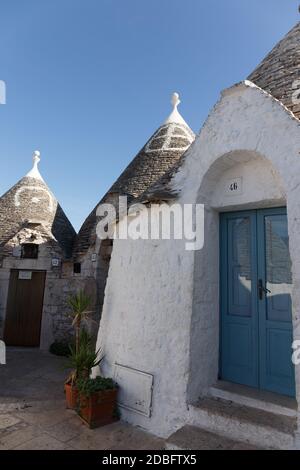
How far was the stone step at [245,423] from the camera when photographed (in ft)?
9.23

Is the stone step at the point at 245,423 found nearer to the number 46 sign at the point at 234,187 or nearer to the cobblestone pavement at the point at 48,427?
the cobblestone pavement at the point at 48,427

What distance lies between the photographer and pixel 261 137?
3441 millimetres

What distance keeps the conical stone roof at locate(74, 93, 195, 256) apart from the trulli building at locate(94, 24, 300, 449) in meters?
4.45

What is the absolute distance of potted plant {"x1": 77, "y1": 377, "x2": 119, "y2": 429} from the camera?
12.1 ft

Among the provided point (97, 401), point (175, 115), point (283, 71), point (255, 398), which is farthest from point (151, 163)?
point (255, 398)

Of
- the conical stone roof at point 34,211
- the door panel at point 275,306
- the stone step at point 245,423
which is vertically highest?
the conical stone roof at point 34,211

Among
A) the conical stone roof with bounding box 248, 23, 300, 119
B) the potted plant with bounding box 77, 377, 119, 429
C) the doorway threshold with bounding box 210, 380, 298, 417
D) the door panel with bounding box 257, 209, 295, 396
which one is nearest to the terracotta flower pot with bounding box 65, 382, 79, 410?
the potted plant with bounding box 77, 377, 119, 429

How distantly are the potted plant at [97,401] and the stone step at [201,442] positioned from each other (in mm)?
1030

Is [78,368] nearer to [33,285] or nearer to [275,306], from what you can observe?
[275,306]

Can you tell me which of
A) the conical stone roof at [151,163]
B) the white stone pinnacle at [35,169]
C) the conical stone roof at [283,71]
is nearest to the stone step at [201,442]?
the conical stone roof at [283,71]

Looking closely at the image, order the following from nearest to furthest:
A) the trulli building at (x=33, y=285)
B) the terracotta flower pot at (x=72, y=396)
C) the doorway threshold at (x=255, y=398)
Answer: the doorway threshold at (x=255, y=398), the terracotta flower pot at (x=72, y=396), the trulli building at (x=33, y=285)

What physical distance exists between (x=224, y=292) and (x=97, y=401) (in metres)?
2.02
